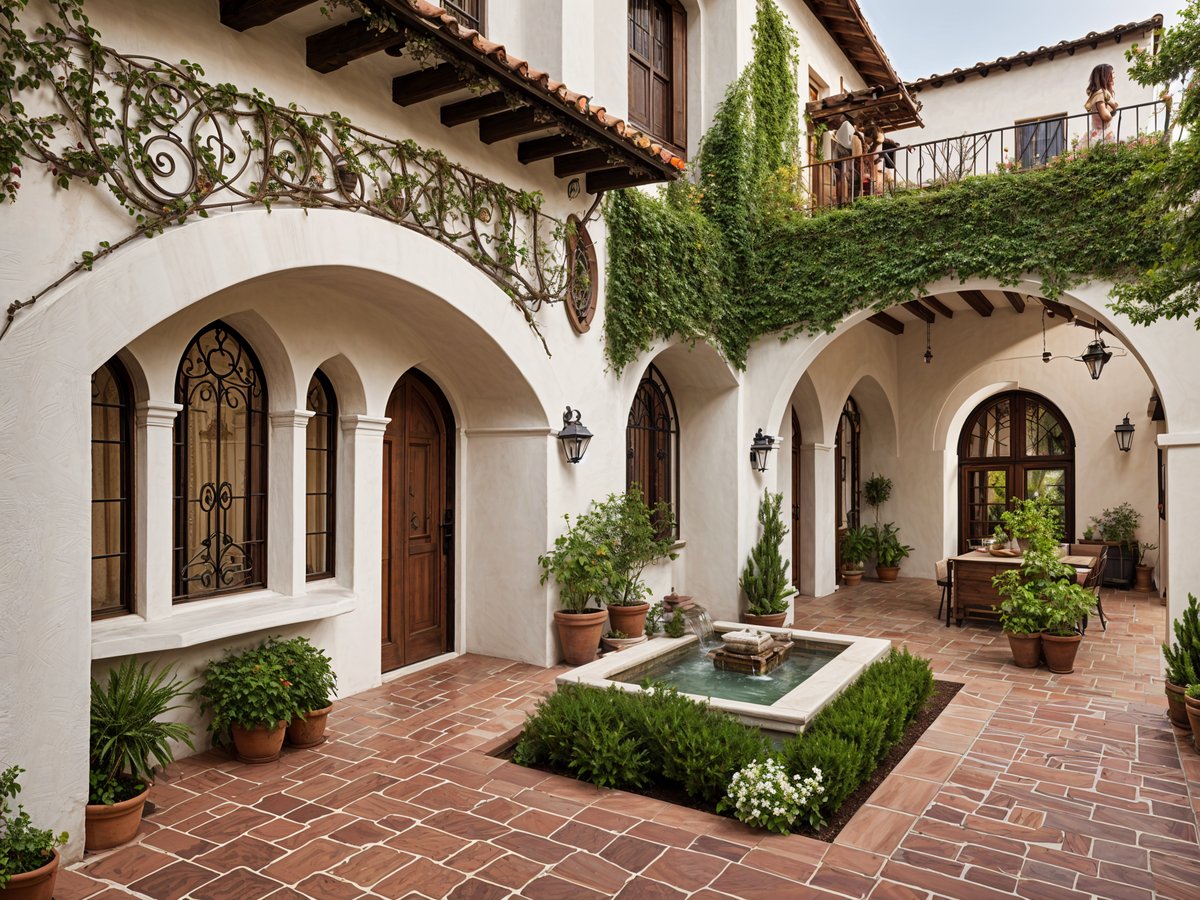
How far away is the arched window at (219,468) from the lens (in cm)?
605

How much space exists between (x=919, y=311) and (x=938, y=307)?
468mm

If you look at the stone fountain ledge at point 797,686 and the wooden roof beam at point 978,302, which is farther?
the wooden roof beam at point 978,302

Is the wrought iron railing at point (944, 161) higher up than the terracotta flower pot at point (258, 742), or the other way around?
the wrought iron railing at point (944, 161)

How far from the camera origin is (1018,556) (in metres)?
10.6

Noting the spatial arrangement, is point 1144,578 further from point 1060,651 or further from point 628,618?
point 628,618

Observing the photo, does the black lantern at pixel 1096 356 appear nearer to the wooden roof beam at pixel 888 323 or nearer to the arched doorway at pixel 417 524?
the wooden roof beam at pixel 888 323

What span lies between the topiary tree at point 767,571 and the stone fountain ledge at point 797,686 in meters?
1.88

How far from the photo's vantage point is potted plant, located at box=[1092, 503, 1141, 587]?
14000 mm

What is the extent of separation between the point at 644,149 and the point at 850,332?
744 centimetres

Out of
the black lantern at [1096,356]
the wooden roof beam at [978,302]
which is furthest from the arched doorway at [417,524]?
the black lantern at [1096,356]

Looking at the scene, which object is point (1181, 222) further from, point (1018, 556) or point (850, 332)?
point (850, 332)

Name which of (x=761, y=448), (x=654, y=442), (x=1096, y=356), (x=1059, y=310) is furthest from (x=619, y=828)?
(x=1059, y=310)

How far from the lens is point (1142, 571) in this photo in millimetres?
13820

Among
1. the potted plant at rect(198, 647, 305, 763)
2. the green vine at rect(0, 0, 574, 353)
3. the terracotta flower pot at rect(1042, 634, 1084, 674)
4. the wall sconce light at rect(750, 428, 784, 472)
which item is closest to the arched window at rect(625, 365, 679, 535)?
the wall sconce light at rect(750, 428, 784, 472)
